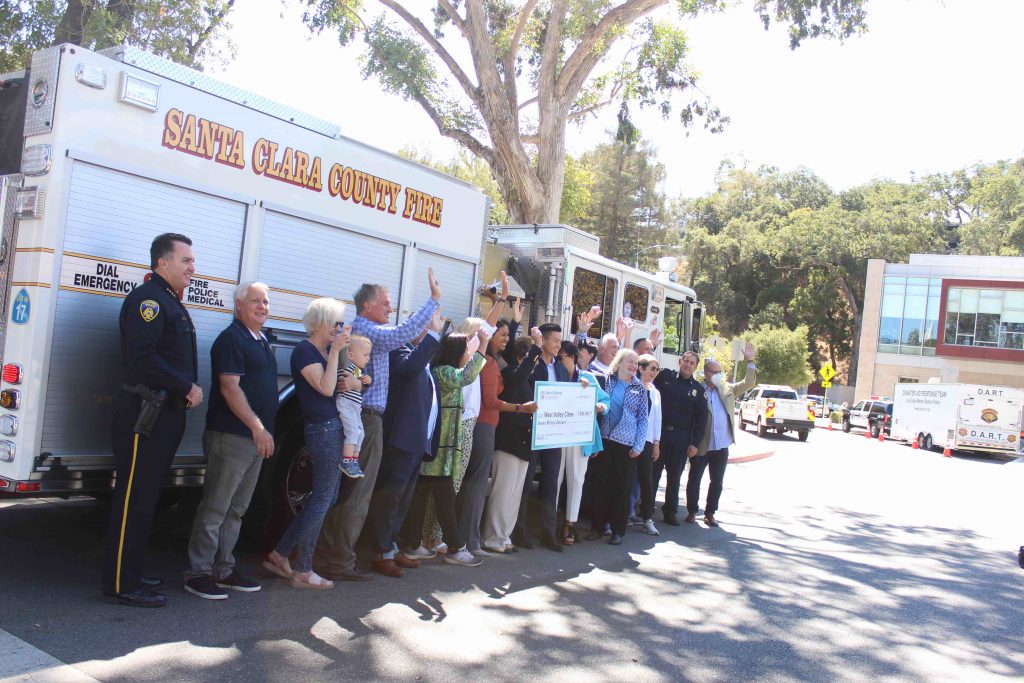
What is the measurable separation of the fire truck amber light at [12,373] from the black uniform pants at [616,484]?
513 centimetres

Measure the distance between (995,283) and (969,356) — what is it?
4.29 meters

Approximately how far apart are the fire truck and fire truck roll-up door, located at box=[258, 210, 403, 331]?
0.04 feet

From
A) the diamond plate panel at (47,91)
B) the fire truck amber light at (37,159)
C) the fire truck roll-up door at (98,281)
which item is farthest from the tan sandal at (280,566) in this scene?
the diamond plate panel at (47,91)

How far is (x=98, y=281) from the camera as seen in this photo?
17.2 ft

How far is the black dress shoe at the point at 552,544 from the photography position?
7.84 metres

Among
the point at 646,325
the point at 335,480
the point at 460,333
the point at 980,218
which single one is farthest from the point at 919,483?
the point at 980,218

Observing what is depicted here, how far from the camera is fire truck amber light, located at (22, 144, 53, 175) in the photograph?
4965 mm

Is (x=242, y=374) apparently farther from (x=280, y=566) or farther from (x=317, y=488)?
(x=280, y=566)

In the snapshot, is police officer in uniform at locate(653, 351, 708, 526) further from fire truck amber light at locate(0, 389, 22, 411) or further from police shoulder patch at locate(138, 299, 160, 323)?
fire truck amber light at locate(0, 389, 22, 411)

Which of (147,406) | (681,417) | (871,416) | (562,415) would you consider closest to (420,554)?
(562,415)

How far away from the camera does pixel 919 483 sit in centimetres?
1697

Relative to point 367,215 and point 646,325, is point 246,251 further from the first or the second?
point 646,325

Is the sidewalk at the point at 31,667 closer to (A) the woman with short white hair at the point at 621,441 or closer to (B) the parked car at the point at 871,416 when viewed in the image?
(A) the woman with short white hair at the point at 621,441

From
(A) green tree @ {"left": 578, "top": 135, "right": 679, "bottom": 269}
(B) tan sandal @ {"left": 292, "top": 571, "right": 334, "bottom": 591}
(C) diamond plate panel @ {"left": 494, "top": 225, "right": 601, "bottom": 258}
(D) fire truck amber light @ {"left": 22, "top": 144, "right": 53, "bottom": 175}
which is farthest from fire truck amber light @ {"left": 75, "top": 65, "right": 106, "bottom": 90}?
(A) green tree @ {"left": 578, "top": 135, "right": 679, "bottom": 269}
